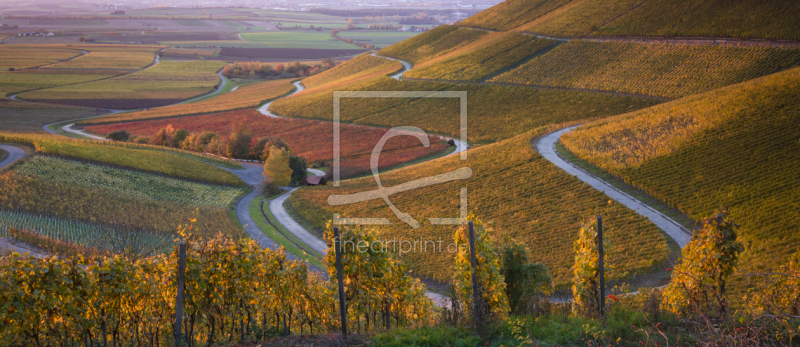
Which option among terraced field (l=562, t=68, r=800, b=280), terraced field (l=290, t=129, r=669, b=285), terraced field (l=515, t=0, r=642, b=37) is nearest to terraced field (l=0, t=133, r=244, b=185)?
terraced field (l=290, t=129, r=669, b=285)

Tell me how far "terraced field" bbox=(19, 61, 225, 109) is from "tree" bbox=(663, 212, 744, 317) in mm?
112122

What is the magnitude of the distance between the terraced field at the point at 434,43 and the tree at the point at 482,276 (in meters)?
101

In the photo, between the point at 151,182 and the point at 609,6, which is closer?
the point at 151,182

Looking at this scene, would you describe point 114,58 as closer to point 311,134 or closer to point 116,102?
point 116,102

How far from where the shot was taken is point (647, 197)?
92.0ft

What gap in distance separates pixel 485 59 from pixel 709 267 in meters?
82.5

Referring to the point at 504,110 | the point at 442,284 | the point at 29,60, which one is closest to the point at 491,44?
the point at 504,110

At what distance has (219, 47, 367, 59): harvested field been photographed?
586 feet

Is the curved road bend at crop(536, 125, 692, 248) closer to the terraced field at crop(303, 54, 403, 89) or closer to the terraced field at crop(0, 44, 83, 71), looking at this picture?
the terraced field at crop(303, 54, 403, 89)

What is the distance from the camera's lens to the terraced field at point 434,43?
11144 cm

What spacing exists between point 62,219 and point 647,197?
36.9 m

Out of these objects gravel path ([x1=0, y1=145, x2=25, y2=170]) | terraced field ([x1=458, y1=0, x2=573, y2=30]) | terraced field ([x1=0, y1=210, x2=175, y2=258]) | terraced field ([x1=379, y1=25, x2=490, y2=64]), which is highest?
terraced field ([x1=458, y1=0, x2=573, y2=30])

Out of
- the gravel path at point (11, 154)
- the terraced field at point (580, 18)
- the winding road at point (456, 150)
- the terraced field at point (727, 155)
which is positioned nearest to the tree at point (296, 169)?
the winding road at point (456, 150)

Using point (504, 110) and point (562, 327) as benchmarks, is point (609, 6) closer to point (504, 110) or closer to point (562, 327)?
point (504, 110)
